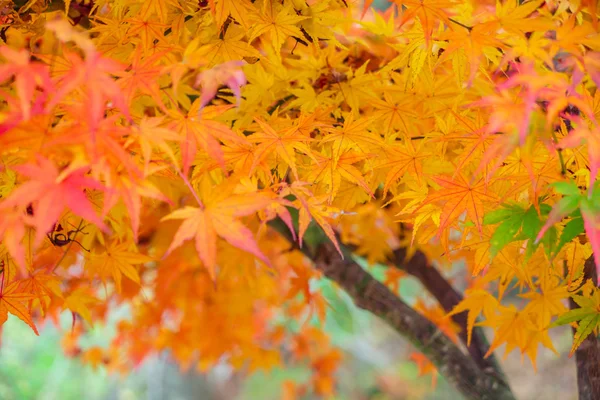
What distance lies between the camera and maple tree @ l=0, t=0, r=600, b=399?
699mm

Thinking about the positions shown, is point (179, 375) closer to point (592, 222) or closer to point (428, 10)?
point (428, 10)

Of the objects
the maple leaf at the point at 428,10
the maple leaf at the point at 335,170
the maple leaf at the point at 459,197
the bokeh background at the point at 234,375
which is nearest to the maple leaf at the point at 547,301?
the maple leaf at the point at 459,197

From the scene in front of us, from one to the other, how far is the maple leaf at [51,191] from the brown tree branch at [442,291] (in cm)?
147

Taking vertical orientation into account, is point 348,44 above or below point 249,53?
below

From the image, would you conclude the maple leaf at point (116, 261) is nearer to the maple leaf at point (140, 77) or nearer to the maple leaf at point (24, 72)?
the maple leaf at point (140, 77)

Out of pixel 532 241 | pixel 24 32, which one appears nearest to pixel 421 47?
pixel 532 241

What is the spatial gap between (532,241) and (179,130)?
549mm

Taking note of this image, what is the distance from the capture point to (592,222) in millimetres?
700

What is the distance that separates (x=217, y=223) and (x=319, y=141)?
39cm

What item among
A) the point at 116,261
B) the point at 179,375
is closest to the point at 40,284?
the point at 116,261

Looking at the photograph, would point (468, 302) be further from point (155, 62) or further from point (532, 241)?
point (155, 62)

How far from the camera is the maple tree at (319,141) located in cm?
70

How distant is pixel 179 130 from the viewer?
83 centimetres

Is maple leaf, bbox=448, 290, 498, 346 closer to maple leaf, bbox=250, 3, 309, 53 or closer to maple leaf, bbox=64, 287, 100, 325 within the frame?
maple leaf, bbox=250, 3, 309, 53
